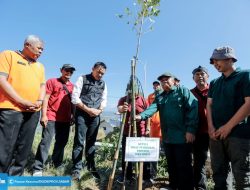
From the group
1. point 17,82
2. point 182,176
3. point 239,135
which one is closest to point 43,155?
point 17,82

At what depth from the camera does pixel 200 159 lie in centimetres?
576

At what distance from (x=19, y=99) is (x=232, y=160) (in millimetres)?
3554

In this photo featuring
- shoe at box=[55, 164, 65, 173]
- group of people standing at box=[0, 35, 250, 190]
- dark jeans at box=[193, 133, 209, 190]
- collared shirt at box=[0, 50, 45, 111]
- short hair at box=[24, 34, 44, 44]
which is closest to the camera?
group of people standing at box=[0, 35, 250, 190]

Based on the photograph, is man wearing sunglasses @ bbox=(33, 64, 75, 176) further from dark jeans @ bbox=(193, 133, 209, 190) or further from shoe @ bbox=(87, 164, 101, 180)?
dark jeans @ bbox=(193, 133, 209, 190)

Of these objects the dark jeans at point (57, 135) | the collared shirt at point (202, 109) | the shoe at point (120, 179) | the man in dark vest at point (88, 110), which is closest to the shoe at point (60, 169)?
the dark jeans at point (57, 135)

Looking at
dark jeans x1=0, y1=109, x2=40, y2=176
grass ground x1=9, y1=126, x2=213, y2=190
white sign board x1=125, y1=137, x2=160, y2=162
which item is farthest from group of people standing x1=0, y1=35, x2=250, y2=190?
white sign board x1=125, y1=137, x2=160, y2=162

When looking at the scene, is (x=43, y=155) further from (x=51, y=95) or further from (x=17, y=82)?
(x=17, y=82)

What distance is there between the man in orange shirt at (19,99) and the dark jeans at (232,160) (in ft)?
10.6

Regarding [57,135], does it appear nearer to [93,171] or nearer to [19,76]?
[93,171]

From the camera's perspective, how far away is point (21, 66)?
4926 mm

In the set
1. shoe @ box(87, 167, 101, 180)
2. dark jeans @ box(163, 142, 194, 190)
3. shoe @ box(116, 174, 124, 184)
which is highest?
dark jeans @ box(163, 142, 194, 190)

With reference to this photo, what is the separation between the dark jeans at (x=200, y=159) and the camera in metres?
5.73

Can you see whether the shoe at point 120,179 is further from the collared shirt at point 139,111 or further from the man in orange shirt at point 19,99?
the man in orange shirt at point 19,99

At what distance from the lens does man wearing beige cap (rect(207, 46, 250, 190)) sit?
3.97 metres
